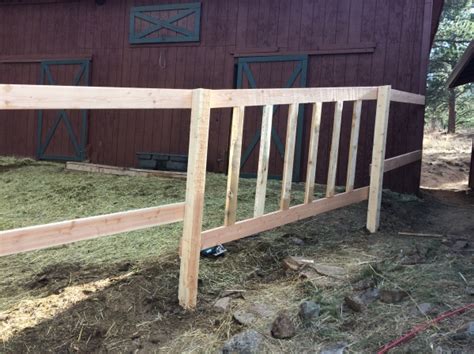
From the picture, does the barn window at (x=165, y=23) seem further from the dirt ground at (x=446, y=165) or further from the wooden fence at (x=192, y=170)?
the dirt ground at (x=446, y=165)

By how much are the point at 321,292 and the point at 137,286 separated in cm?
124

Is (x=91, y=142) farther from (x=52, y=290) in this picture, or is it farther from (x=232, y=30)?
(x=52, y=290)

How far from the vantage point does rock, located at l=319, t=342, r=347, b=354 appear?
2.45m

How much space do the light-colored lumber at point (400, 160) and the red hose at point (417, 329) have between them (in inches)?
90.3

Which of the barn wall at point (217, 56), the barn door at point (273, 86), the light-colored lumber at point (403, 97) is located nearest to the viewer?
the light-colored lumber at point (403, 97)

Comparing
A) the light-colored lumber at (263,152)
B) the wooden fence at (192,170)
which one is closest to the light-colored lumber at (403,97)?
the wooden fence at (192,170)

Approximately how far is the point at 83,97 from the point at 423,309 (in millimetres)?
2190

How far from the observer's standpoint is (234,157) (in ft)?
10.9

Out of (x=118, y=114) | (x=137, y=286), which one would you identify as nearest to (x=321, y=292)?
(x=137, y=286)

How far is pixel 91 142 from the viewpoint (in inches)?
383

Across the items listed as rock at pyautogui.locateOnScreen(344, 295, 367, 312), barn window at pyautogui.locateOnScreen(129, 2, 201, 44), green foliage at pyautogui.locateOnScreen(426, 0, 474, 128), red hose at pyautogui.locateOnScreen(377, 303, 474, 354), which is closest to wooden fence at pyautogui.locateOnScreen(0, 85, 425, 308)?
rock at pyautogui.locateOnScreen(344, 295, 367, 312)

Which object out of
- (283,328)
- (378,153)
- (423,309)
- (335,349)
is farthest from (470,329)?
(378,153)

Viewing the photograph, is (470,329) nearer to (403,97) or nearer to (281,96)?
(281,96)

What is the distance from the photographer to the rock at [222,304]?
10.0 ft
